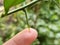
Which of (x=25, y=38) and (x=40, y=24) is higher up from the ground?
(x=25, y=38)

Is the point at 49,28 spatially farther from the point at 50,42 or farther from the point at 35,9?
the point at 35,9

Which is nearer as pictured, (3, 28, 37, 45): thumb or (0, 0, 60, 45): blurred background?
(3, 28, 37, 45): thumb

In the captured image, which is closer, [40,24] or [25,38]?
[25,38]

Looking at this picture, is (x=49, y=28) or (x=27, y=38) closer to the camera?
(x=27, y=38)

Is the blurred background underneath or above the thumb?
underneath

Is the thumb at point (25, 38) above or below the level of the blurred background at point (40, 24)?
above

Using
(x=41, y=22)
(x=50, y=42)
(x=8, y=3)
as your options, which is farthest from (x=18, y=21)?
(x=8, y=3)

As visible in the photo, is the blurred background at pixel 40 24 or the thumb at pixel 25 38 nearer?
the thumb at pixel 25 38

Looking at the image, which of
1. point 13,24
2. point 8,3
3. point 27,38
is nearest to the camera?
point 8,3
